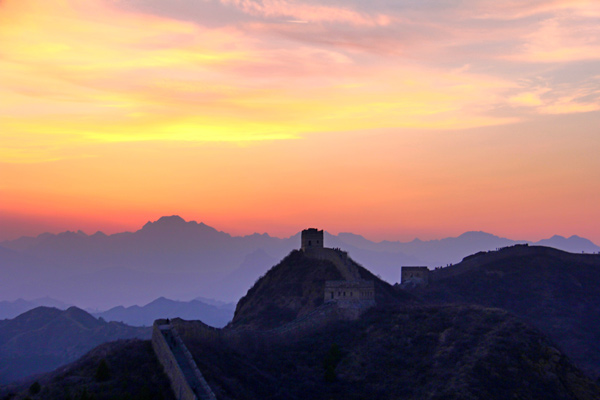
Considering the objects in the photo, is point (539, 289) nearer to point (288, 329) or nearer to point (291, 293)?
point (291, 293)

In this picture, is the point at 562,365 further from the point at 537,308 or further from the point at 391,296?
the point at 537,308

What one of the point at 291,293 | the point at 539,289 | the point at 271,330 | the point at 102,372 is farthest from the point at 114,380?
the point at 539,289

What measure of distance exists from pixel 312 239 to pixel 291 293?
18.0 meters

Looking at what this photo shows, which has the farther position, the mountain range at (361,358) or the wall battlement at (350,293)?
the wall battlement at (350,293)

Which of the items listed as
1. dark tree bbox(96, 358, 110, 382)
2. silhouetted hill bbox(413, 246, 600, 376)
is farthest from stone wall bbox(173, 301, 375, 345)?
silhouetted hill bbox(413, 246, 600, 376)

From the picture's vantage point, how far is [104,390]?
56.7 meters

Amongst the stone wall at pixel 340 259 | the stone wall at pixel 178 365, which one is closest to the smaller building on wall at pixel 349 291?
the stone wall at pixel 340 259

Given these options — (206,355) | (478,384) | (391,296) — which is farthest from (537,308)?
(206,355)

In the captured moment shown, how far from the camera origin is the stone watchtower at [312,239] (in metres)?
131

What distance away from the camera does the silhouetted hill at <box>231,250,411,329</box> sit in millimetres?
108125

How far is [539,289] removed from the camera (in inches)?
5842

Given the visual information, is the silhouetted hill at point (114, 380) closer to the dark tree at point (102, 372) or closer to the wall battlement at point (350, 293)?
the dark tree at point (102, 372)

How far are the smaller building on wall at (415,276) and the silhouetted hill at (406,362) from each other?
52737mm

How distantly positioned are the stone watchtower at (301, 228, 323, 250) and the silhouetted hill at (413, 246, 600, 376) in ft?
74.1
